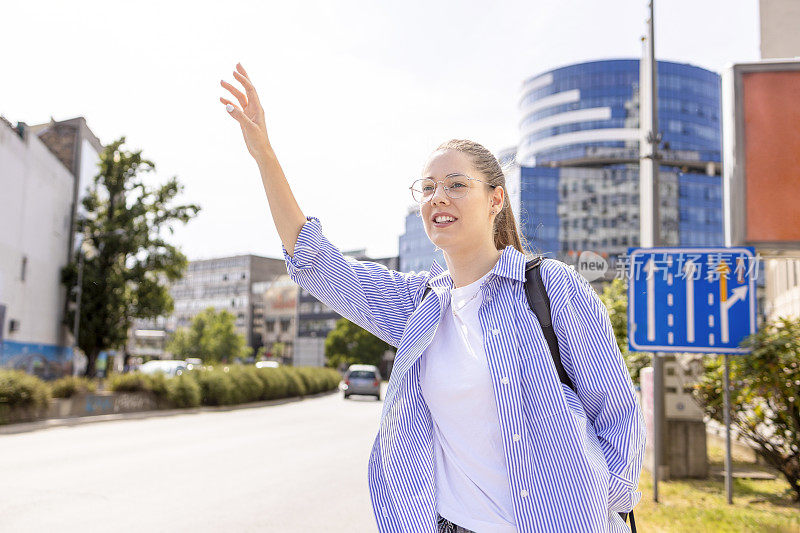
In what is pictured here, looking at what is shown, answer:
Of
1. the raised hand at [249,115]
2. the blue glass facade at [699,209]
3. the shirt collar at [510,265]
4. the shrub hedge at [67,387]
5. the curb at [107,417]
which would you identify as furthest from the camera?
the blue glass facade at [699,209]

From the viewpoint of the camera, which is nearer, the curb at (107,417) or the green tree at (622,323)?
the green tree at (622,323)

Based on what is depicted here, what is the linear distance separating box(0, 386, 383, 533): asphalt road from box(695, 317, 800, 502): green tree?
13.9 feet

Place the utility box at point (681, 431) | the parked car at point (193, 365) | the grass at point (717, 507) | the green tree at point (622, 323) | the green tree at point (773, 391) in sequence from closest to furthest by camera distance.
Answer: the grass at point (717, 507), the green tree at point (773, 391), the utility box at point (681, 431), the green tree at point (622, 323), the parked car at point (193, 365)

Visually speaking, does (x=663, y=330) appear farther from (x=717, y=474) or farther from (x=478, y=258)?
(x=478, y=258)

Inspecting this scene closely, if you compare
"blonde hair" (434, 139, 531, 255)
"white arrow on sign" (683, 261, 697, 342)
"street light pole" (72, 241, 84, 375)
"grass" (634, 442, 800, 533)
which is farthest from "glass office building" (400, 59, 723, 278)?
"blonde hair" (434, 139, 531, 255)

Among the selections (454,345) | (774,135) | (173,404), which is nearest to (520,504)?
(454,345)

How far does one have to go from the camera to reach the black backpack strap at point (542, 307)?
2.09 meters

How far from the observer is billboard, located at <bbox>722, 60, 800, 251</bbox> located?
24.7 ft

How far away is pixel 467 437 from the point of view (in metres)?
Answer: 2.07

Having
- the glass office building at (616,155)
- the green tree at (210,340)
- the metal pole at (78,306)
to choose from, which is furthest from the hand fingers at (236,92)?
the glass office building at (616,155)

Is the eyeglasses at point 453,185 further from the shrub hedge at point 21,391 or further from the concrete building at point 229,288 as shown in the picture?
the concrete building at point 229,288

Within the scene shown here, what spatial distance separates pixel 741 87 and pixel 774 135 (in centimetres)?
55

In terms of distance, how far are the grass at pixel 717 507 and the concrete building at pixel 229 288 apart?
126257mm

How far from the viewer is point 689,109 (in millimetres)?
101125
